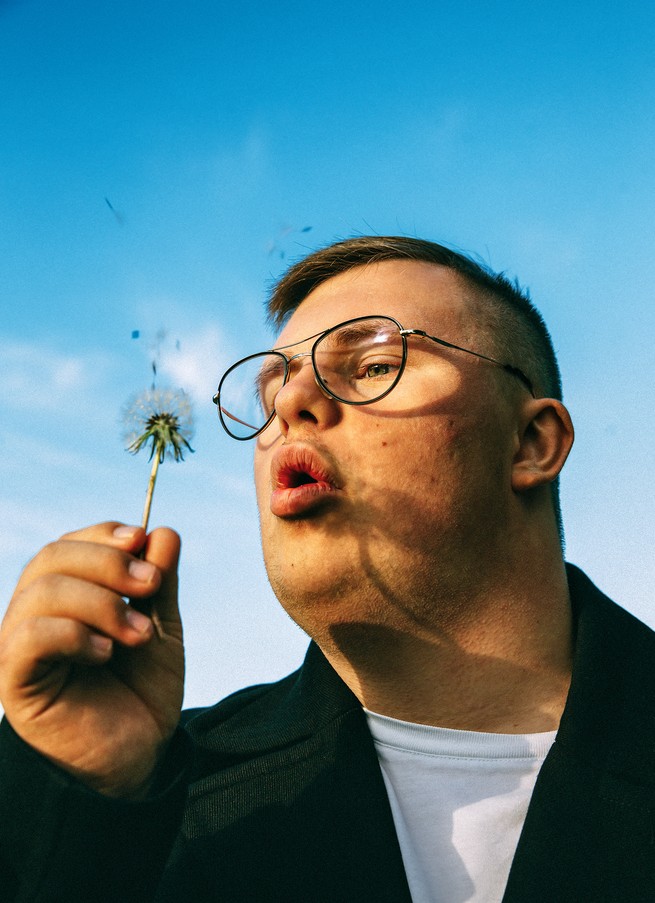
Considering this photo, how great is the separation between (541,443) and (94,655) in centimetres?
274

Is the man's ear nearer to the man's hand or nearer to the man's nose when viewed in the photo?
the man's nose

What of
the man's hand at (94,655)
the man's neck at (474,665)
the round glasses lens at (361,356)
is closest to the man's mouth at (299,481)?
the round glasses lens at (361,356)

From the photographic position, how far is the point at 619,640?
11.5ft

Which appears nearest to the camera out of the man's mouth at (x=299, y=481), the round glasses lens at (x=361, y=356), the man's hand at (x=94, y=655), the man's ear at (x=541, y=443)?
the man's hand at (x=94, y=655)

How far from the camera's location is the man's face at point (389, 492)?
3260mm

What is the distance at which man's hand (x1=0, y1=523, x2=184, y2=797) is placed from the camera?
208 centimetres

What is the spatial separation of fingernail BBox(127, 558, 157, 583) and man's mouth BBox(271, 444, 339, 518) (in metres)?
1.13

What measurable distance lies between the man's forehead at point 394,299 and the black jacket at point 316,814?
1.67 metres

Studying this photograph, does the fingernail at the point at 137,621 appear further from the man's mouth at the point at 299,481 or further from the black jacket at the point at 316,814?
the man's mouth at the point at 299,481

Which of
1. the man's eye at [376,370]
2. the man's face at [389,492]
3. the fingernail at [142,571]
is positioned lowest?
the fingernail at [142,571]

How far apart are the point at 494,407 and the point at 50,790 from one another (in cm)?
261

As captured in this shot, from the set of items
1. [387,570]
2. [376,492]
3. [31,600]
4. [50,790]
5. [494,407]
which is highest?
[494,407]

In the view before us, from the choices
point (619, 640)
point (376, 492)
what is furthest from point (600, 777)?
point (376, 492)

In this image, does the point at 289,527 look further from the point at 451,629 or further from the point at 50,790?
the point at 50,790
